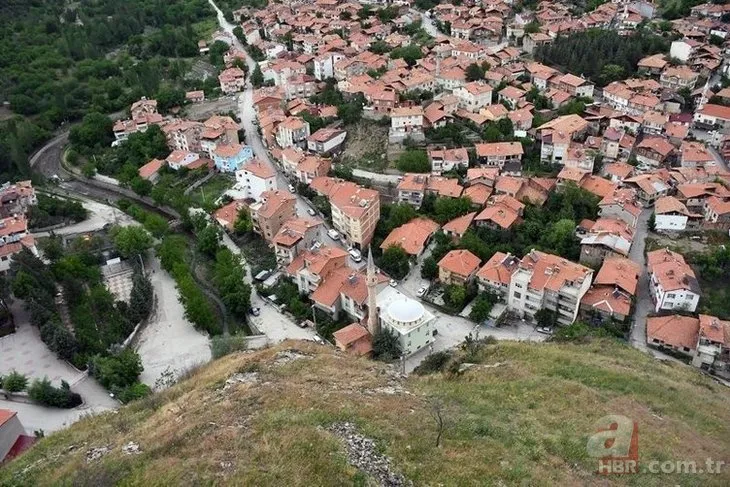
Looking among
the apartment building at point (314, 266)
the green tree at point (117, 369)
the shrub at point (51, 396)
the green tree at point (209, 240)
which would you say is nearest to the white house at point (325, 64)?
the green tree at point (209, 240)

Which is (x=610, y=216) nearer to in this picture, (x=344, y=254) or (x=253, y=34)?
(x=344, y=254)

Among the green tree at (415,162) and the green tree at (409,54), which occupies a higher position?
the green tree at (409,54)

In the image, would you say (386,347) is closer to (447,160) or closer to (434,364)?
(434,364)

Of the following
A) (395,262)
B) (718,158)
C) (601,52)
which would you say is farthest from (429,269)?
(601,52)

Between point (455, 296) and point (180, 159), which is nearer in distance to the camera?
point (455, 296)

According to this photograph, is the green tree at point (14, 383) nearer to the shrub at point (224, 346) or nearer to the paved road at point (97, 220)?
the shrub at point (224, 346)

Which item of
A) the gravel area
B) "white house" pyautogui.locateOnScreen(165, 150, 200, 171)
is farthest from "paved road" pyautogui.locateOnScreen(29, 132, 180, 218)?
the gravel area
